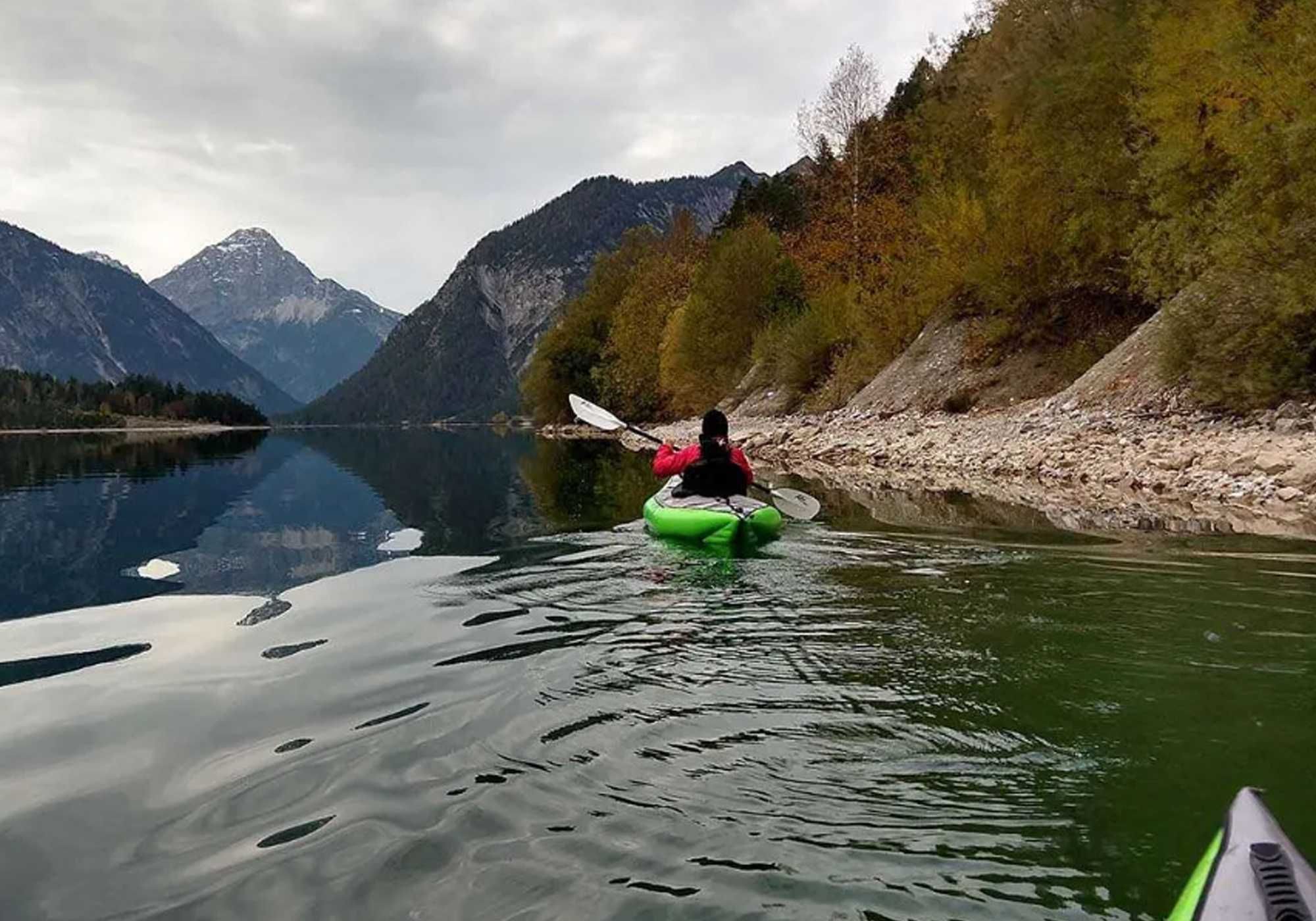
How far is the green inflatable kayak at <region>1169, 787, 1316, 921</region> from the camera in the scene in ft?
7.09

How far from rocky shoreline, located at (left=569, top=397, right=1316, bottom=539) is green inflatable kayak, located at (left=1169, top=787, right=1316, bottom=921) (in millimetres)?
8677

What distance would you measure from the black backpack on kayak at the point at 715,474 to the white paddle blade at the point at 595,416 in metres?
5.82

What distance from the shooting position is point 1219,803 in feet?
11.6

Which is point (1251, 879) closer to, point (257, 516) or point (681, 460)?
point (681, 460)

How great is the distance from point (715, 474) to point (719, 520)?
88 cm

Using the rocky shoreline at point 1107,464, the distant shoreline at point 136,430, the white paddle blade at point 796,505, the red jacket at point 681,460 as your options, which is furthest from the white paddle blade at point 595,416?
the distant shoreline at point 136,430

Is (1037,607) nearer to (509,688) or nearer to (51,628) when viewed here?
(509,688)

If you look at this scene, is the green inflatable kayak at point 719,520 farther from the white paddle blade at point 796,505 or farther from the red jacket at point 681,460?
the white paddle blade at point 796,505

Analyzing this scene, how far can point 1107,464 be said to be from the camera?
1591 cm

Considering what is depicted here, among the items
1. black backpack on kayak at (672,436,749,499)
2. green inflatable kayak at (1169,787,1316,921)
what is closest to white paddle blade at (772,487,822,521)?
black backpack on kayak at (672,436,749,499)

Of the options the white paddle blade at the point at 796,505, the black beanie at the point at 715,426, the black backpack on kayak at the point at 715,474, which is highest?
the black beanie at the point at 715,426

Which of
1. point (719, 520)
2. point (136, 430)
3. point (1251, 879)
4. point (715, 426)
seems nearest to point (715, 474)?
point (715, 426)

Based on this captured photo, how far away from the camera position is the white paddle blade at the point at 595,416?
17.2 m

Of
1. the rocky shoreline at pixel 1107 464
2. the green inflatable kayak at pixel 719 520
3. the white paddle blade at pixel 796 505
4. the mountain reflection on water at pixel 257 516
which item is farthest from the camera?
the white paddle blade at pixel 796 505
